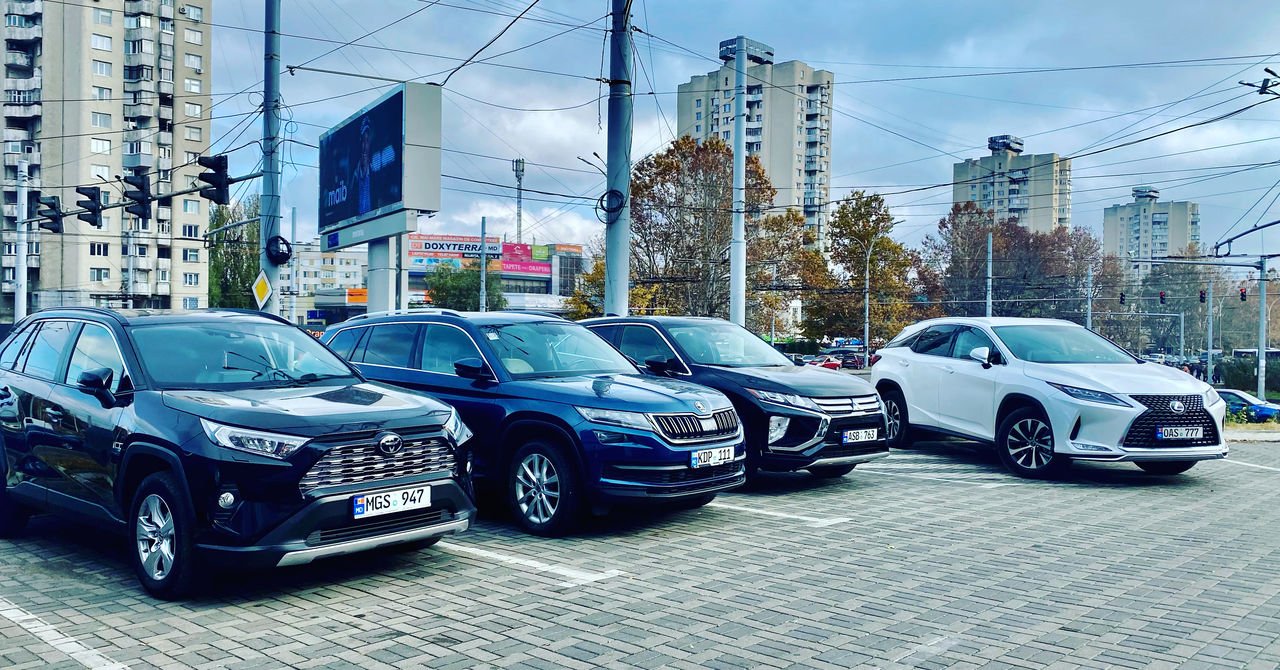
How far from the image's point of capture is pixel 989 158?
12081 centimetres

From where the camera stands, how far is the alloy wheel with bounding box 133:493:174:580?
17.5ft

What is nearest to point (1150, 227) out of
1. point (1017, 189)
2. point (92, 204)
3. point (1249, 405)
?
point (1017, 189)

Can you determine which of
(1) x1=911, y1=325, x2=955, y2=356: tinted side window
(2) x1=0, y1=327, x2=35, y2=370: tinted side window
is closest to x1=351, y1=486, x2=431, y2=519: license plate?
(2) x1=0, y1=327, x2=35, y2=370: tinted side window

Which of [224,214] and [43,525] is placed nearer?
[43,525]

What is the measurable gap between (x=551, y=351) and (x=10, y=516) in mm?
4115

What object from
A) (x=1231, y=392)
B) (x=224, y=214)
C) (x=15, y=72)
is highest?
(x=15, y=72)

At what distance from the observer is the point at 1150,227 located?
15950cm

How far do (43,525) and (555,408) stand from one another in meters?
4.15

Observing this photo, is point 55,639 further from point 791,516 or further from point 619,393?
point 791,516

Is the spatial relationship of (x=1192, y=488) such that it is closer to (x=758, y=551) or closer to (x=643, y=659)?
(x=758, y=551)

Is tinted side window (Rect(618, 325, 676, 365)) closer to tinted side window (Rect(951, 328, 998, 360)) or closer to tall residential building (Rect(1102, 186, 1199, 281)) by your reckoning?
tinted side window (Rect(951, 328, 998, 360))

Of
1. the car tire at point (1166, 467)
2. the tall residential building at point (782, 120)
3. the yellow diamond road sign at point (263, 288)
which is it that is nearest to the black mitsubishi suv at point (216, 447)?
the car tire at point (1166, 467)

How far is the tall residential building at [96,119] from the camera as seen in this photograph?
6769 cm

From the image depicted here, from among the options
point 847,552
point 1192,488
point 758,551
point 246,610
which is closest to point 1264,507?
point 1192,488
